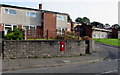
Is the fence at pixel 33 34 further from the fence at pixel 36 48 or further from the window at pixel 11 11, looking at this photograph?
the window at pixel 11 11

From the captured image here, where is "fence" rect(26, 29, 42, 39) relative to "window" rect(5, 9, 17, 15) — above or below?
below

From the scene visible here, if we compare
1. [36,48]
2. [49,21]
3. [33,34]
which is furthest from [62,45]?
[49,21]

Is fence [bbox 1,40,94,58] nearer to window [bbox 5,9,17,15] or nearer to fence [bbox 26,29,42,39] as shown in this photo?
fence [bbox 26,29,42,39]

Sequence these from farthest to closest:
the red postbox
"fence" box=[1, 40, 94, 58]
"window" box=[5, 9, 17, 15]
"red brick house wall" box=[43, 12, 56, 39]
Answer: "red brick house wall" box=[43, 12, 56, 39] < "window" box=[5, 9, 17, 15] < the red postbox < "fence" box=[1, 40, 94, 58]

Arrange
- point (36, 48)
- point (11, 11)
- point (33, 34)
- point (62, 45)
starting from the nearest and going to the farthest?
point (36, 48)
point (62, 45)
point (33, 34)
point (11, 11)

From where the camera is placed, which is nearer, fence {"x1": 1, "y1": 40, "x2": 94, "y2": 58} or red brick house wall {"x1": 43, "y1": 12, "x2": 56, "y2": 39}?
fence {"x1": 1, "y1": 40, "x2": 94, "y2": 58}

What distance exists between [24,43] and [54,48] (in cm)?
300

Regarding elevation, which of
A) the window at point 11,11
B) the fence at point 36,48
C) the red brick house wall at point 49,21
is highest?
the window at point 11,11

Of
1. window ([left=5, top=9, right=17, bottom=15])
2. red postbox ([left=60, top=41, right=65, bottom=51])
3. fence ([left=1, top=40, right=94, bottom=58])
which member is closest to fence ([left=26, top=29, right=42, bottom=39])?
fence ([left=1, top=40, right=94, bottom=58])

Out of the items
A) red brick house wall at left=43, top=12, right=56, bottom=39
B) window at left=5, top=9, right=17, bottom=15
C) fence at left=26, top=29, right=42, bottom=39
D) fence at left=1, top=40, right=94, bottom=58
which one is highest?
window at left=5, top=9, right=17, bottom=15

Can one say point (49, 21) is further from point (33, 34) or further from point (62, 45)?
point (62, 45)

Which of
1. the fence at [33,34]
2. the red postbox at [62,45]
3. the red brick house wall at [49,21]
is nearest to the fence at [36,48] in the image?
the red postbox at [62,45]

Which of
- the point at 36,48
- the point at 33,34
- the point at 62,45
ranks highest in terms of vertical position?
the point at 33,34

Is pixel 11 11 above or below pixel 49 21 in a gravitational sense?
above
